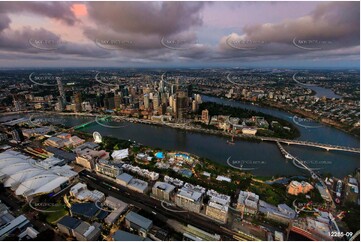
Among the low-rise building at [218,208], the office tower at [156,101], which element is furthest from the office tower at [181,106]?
the low-rise building at [218,208]

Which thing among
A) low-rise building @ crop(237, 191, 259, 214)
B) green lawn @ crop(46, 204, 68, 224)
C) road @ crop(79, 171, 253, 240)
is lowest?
road @ crop(79, 171, 253, 240)

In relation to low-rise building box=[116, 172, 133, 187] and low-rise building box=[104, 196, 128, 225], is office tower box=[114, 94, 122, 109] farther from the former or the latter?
low-rise building box=[104, 196, 128, 225]

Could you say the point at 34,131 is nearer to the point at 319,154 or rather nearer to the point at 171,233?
the point at 171,233

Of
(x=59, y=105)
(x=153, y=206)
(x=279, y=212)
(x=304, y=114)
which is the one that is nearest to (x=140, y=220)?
(x=153, y=206)

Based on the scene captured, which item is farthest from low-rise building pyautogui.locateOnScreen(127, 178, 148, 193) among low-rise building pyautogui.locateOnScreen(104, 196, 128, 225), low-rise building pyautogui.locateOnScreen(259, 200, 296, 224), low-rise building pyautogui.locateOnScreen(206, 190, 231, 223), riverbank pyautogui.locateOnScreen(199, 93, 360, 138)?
riverbank pyautogui.locateOnScreen(199, 93, 360, 138)

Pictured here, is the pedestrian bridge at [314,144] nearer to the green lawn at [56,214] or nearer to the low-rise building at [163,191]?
the low-rise building at [163,191]
